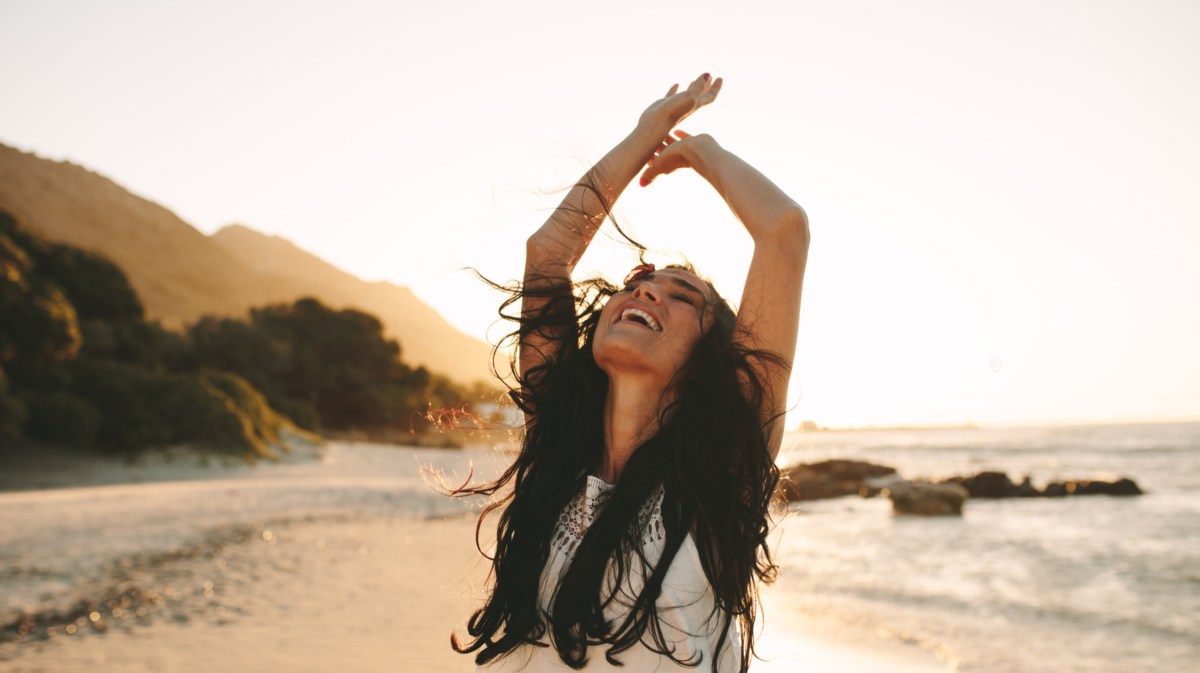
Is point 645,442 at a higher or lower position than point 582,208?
lower

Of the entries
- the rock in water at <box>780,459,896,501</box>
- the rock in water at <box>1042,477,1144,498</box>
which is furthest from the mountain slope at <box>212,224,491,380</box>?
the rock in water at <box>1042,477,1144,498</box>

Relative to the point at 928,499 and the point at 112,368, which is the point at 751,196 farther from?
the point at 112,368

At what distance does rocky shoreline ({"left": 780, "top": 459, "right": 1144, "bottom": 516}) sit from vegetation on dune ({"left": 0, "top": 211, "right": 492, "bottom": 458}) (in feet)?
39.1

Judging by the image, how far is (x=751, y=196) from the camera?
2164 millimetres

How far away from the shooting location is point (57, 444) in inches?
853

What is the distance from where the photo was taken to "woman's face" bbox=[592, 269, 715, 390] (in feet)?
7.00

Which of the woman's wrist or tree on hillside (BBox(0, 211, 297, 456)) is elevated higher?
the woman's wrist

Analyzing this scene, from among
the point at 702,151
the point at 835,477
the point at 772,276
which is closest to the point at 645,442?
the point at 772,276

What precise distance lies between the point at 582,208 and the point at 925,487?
66.2 feet

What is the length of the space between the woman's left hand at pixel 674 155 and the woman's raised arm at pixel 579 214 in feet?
0.13

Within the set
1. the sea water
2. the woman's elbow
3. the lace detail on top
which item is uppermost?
the woman's elbow

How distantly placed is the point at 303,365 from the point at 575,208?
47.0 meters

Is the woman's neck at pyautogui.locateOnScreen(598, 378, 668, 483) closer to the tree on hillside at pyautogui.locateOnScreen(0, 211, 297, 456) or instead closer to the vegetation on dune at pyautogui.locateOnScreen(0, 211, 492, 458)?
the vegetation on dune at pyautogui.locateOnScreen(0, 211, 492, 458)

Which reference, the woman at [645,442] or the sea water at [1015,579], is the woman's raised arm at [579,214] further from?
the sea water at [1015,579]
